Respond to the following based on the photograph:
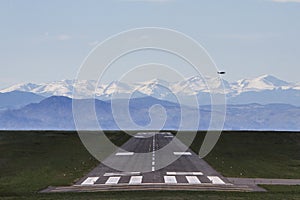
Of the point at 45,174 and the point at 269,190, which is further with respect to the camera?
the point at 45,174

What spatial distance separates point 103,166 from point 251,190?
23.5m

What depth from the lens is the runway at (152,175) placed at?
4762 cm

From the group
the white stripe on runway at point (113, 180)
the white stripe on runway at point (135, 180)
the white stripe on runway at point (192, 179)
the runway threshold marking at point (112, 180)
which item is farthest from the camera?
the white stripe on runway at point (192, 179)

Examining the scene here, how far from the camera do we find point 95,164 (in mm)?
68750

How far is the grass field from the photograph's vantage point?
1658 inches

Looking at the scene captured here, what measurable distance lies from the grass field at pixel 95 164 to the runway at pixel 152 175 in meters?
1.86

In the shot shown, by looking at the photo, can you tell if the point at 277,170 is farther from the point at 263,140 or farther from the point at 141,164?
the point at 263,140

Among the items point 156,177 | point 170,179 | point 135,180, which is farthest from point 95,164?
point 170,179

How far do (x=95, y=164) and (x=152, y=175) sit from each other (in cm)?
1491

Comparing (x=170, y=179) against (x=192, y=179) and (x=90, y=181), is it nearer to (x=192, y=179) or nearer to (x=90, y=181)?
(x=192, y=179)

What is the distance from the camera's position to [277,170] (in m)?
65.2

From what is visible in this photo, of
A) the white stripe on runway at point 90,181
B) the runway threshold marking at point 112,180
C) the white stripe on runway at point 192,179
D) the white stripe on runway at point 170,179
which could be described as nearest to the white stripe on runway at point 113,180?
the runway threshold marking at point 112,180

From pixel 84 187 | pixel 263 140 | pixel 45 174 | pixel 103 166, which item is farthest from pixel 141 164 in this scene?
pixel 263 140

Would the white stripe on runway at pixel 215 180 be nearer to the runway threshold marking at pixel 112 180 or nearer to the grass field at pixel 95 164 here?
the grass field at pixel 95 164
